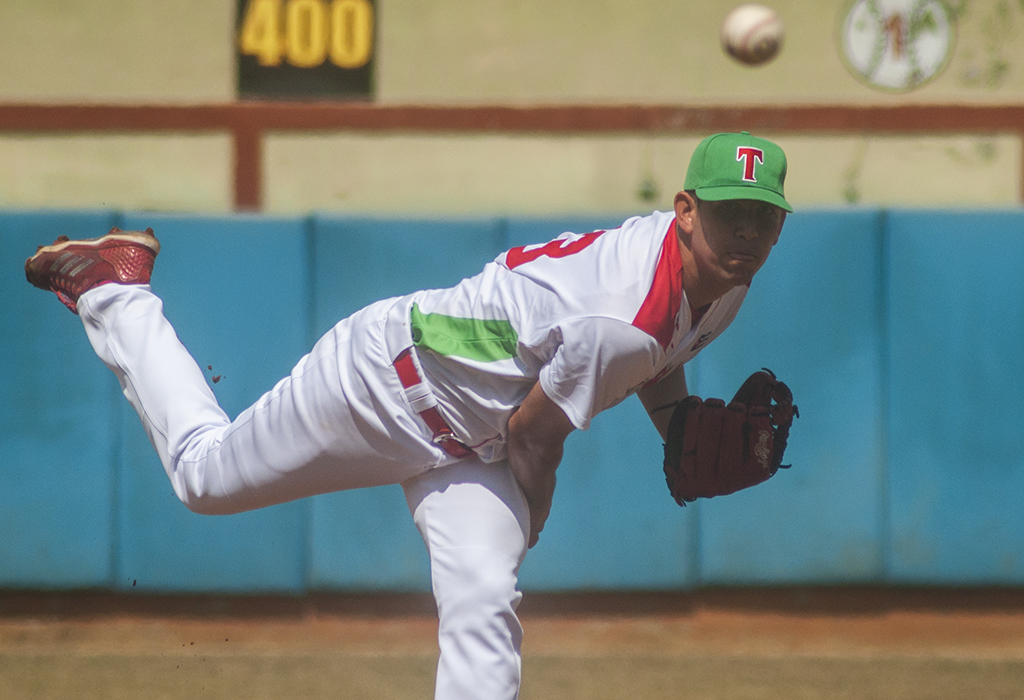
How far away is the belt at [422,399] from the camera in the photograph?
2367 mm

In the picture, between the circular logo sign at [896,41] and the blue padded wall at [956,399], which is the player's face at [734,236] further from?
the circular logo sign at [896,41]

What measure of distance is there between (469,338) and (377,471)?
399mm

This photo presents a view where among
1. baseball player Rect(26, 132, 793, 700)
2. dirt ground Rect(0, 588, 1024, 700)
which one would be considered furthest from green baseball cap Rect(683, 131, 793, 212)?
dirt ground Rect(0, 588, 1024, 700)

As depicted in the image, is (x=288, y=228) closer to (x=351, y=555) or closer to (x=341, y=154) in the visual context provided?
(x=341, y=154)

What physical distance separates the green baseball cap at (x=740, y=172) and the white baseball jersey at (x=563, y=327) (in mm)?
141

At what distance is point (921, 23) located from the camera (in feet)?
15.9

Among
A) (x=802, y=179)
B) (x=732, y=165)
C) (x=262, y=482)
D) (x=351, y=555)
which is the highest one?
(x=802, y=179)

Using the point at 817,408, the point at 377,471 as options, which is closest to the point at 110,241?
the point at 377,471

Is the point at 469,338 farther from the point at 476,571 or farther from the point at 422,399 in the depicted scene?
the point at 476,571

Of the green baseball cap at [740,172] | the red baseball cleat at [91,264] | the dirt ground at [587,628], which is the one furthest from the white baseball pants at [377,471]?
the dirt ground at [587,628]

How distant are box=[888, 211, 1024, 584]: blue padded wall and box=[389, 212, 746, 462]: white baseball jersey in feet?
7.77

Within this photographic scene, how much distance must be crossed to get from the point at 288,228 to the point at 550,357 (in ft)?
8.42

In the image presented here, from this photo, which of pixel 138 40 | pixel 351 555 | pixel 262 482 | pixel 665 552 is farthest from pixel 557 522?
pixel 138 40

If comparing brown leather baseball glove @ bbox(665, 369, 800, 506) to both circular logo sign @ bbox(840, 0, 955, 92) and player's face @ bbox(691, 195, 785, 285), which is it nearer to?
player's face @ bbox(691, 195, 785, 285)
